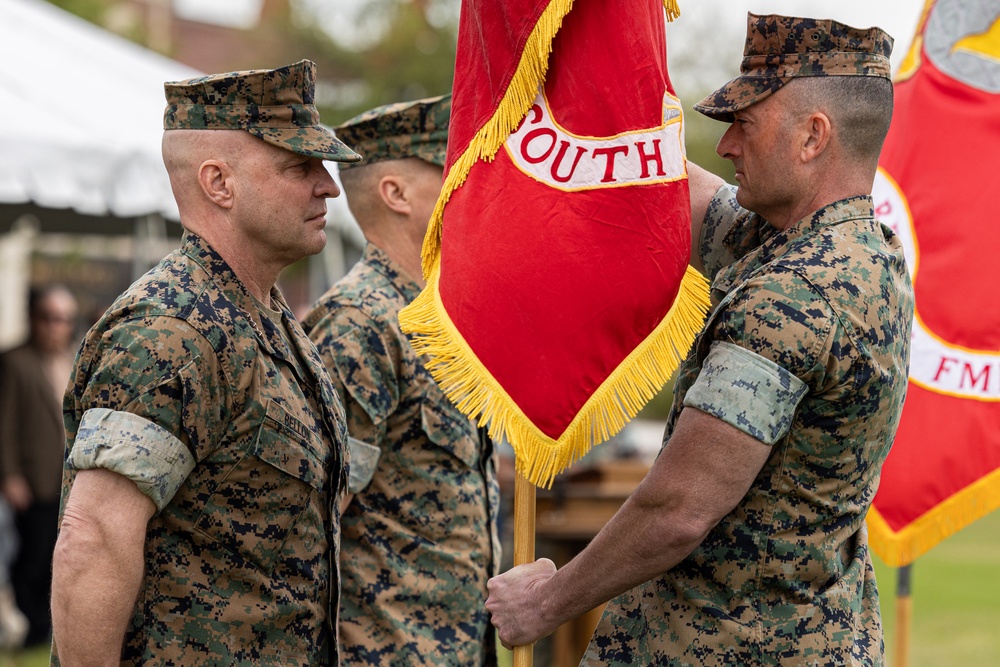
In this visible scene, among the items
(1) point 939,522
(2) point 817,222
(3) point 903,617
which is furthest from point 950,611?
(2) point 817,222

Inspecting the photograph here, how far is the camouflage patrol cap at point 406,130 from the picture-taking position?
371cm

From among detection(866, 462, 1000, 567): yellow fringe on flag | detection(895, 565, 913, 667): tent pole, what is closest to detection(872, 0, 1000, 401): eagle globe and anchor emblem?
detection(866, 462, 1000, 567): yellow fringe on flag

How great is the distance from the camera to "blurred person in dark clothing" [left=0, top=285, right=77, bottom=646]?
294 inches

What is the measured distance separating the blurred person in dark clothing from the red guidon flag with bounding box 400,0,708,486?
5.44 metres

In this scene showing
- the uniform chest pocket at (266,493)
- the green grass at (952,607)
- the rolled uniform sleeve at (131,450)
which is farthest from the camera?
the green grass at (952,607)

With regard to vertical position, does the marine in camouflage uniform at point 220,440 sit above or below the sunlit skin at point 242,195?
below

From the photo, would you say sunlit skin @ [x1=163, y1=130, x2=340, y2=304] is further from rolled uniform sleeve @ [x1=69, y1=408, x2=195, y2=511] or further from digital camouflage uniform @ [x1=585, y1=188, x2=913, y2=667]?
digital camouflage uniform @ [x1=585, y1=188, x2=913, y2=667]

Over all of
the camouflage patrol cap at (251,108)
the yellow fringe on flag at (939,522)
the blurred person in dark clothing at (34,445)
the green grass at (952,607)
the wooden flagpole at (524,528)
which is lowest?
the green grass at (952,607)

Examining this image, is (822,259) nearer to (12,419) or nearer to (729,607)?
(729,607)

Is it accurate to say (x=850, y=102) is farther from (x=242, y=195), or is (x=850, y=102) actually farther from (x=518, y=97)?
(x=242, y=195)

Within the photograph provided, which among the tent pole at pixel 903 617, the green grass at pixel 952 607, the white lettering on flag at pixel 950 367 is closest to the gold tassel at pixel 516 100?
the white lettering on flag at pixel 950 367

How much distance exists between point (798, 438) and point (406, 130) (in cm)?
179

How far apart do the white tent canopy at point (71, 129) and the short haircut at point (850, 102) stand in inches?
189

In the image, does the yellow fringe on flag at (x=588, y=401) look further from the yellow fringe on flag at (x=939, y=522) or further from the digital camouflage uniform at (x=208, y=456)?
the yellow fringe on flag at (x=939, y=522)
